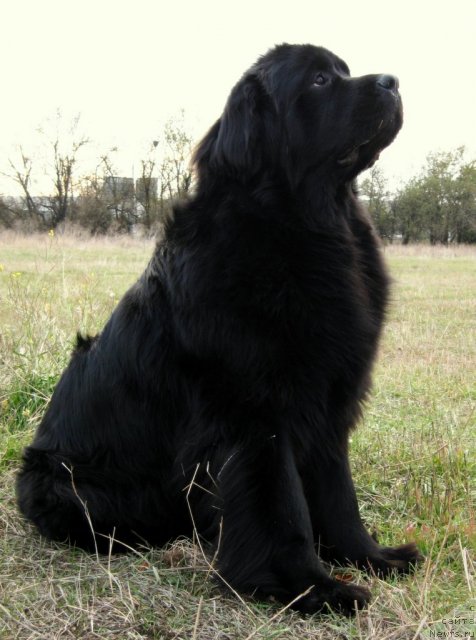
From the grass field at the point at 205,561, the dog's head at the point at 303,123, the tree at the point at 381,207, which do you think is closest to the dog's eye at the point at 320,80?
the dog's head at the point at 303,123

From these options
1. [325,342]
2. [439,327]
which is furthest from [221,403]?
[439,327]

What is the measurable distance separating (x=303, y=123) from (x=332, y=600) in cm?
174

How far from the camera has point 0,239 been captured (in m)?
17.6

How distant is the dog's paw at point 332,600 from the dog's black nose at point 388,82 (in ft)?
6.08

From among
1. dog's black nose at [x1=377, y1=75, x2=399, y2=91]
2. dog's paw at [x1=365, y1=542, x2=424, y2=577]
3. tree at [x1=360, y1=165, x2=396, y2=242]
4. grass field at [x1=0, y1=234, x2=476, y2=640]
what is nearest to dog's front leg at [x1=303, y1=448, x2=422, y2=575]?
dog's paw at [x1=365, y1=542, x2=424, y2=577]

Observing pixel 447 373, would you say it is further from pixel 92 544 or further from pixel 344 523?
pixel 92 544

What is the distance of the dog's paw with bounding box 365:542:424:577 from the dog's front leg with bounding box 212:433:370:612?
0.83ft

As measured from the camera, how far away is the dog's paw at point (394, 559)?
7.79 feet

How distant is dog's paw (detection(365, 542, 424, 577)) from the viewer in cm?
237

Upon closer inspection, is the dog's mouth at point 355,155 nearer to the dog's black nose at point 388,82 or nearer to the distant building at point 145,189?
the dog's black nose at point 388,82

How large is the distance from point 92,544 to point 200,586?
0.52 meters

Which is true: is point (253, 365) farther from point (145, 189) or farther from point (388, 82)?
point (145, 189)

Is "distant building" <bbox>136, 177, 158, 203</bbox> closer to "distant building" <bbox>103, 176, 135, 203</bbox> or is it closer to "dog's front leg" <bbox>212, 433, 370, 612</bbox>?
"distant building" <bbox>103, 176, 135, 203</bbox>

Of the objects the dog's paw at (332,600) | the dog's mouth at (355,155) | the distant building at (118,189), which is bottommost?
the dog's paw at (332,600)
